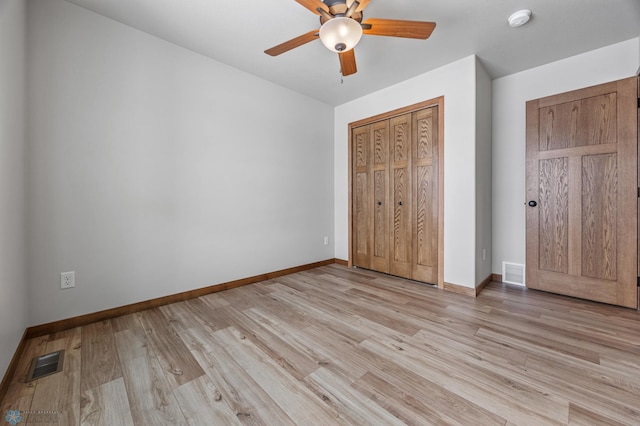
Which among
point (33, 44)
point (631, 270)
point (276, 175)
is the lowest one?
point (631, 270)

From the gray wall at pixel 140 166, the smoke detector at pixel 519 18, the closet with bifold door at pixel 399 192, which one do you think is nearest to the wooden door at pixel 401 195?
the closet with bifold door at pixel 399 192

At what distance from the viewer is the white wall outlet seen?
1.90m

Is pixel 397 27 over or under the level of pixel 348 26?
over

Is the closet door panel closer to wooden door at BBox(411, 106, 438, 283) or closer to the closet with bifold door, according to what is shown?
the closet with bifold door

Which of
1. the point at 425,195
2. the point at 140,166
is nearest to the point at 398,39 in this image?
the point at 425,195

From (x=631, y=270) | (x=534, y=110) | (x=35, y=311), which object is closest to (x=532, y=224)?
(x=631, y=270)

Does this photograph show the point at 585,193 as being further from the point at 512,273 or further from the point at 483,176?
Answer: the point at 512,273

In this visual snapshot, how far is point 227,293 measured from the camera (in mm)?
2717

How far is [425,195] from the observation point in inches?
118

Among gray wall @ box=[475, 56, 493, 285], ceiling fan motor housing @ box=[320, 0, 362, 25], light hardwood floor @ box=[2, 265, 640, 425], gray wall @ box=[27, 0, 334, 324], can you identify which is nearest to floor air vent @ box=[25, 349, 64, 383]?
light hardwood floor @ box=[2, 265, 640, 425]

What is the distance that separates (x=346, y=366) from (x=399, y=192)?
7.46 feet

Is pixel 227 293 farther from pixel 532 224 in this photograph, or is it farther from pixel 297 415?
pixel 532 224

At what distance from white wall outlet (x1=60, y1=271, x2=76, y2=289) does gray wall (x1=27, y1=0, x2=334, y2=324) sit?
3cm

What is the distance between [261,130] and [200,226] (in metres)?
1.35
